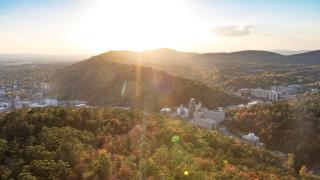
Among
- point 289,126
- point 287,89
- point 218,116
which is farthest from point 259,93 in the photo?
point 289,126

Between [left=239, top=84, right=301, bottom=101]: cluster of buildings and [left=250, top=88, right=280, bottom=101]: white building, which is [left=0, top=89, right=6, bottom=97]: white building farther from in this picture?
[left=250, top=88, right=280, bottom=101]: white building

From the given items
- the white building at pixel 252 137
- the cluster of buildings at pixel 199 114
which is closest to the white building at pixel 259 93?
the cluster of buildings at pixel 199 114

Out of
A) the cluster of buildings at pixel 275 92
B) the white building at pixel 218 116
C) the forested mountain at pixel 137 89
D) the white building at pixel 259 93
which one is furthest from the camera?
the white building at pixel 259 93

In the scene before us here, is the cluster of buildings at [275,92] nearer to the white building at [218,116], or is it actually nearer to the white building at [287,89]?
the white building at [287,89]

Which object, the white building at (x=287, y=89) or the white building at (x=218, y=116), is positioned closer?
the white building at (x=218, y=116)

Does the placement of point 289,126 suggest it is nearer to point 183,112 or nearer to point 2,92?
point 183,112
